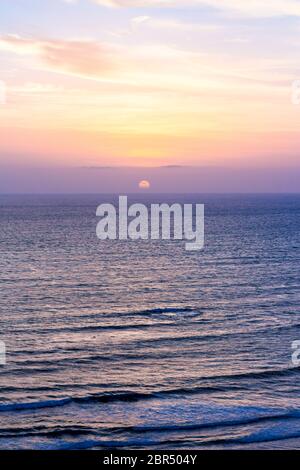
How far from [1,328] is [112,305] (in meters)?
12.2

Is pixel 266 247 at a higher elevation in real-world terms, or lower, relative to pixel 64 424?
higher

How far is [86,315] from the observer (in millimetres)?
52250

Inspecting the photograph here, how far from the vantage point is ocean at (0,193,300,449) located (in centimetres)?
2938

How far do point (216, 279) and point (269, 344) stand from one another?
97.2ft

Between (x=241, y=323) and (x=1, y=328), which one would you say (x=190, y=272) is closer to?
(x=241, y=323)

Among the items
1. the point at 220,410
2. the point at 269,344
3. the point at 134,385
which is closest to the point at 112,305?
the point at 269,344

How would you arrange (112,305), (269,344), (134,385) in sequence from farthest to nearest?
(112,305), (269,344), (134,385)

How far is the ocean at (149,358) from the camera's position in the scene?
29.4 metres

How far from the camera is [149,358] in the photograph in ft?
132

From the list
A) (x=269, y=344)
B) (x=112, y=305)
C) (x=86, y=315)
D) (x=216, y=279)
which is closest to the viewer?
(x=269, y=344)

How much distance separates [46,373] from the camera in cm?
3694
